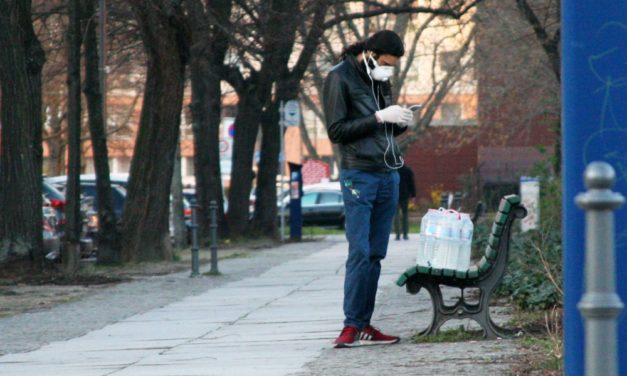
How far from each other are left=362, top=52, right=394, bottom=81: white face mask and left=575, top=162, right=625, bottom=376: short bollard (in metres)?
4.93

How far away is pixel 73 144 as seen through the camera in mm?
18078

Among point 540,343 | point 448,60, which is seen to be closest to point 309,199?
point 448,60

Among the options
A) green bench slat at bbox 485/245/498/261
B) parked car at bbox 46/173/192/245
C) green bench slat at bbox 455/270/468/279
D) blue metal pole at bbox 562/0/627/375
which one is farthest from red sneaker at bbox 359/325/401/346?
parked car at bbox 46/173/192/245

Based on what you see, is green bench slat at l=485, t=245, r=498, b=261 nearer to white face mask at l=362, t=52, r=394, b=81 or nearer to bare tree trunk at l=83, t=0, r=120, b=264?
white face mask at l=362, t=52, r=394, b=81

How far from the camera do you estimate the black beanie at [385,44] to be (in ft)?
27.3

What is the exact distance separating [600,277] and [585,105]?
1968 mm

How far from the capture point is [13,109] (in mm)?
16141

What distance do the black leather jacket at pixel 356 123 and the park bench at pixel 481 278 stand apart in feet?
2.48

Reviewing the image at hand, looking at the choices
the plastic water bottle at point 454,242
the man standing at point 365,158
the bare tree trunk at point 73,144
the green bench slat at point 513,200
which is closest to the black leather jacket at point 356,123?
the man standing at point 365,158

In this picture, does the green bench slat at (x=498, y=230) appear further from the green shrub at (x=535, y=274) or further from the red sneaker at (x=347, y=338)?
the red sneaker at (x=347, y=338)

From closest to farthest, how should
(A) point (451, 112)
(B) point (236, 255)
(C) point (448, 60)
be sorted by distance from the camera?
(B) point (236, 255) < (C) point (448, 60) < (A) point (451, 112)

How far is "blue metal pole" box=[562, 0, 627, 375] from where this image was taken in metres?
5.23

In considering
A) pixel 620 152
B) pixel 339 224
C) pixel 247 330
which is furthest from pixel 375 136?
pixel 339 224

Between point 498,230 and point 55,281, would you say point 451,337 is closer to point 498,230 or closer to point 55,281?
point 498,230
